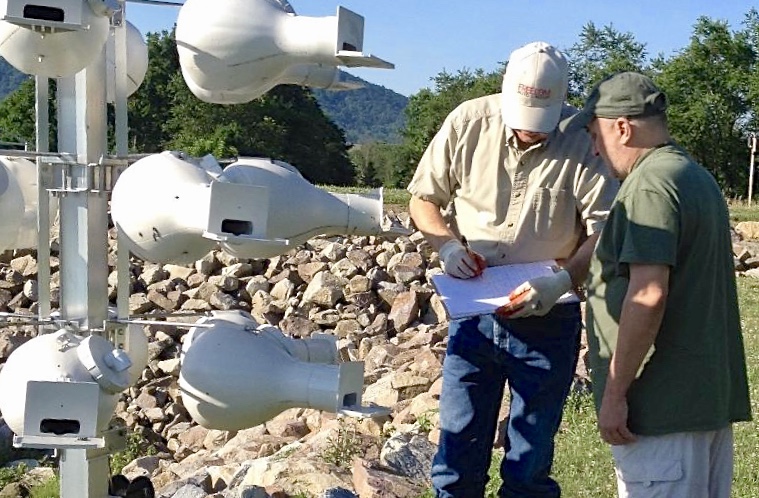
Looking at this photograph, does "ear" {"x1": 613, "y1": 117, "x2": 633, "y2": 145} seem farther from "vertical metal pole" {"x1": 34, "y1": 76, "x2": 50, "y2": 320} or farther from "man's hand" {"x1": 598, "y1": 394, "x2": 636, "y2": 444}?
"vertical metal pole" {"x1": 34, "y1": 76, "x2": 50, "y2": 320}

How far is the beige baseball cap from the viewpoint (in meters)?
3.58

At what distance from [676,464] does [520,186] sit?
119 centimetres

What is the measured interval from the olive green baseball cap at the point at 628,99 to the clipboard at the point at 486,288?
737 millimetres

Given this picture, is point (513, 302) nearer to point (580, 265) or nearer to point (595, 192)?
point (580, 265)

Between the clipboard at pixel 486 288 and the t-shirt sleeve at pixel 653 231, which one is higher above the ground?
the t-shirt sleeve at pixel 653 231

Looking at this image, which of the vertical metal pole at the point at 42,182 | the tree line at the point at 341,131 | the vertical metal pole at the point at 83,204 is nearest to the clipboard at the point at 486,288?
the vertical metal pole at the point at 83,204

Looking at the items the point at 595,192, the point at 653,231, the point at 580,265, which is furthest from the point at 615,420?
the point at 595,192

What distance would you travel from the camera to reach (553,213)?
3816 millimetres

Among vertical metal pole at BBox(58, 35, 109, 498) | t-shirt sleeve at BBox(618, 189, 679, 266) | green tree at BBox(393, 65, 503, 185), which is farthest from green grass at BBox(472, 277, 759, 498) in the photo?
green tree at BBox(393, 65, 503, 185)

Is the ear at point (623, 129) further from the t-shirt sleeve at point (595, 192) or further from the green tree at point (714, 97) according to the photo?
the green tree at point (714, 97)

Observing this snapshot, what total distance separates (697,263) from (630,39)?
153 feet

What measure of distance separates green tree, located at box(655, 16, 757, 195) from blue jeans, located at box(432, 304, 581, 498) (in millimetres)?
37418

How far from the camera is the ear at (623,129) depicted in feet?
10.1

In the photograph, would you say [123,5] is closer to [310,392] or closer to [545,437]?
[310,392]
